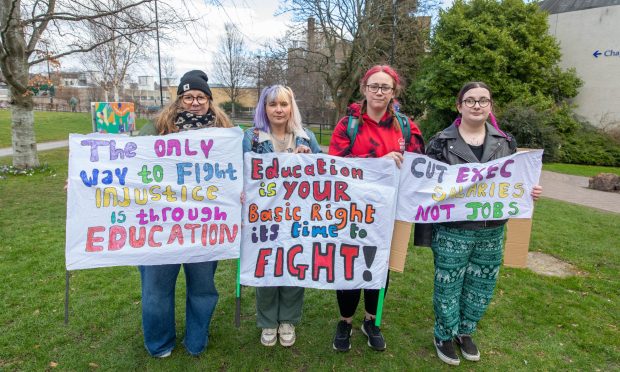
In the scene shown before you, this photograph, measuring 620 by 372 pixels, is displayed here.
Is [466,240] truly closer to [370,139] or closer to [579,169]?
[370,139]

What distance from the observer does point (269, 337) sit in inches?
133

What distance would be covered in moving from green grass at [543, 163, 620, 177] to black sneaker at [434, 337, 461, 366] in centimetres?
1658

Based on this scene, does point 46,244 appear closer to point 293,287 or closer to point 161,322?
point 161,322

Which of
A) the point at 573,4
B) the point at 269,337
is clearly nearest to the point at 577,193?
the point at 269,337

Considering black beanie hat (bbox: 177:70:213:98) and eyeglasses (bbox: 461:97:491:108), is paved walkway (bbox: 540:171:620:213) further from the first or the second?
black beanie hat (bbox: 177:70:213:98)

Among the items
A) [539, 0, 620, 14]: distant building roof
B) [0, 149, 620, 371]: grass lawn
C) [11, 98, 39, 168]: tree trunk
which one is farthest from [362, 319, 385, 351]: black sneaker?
[539, 0, 620, 14]: distant building roof

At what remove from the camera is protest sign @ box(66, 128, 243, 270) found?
9.21ft

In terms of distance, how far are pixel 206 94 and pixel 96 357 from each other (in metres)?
2.26

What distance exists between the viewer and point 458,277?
3.10 meters

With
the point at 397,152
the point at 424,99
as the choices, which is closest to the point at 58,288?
the point at 397,152

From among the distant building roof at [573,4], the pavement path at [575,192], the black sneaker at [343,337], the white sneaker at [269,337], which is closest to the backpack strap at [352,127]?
the black sneaker at [343,337]

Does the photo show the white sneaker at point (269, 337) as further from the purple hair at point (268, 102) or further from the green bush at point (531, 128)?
the green bush at point (531, 128)

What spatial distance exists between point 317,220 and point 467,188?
47.5 inches

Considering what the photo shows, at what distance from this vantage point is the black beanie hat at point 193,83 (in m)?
2.90
